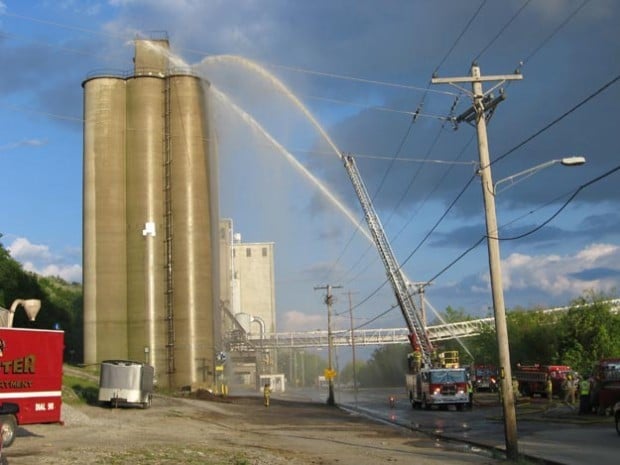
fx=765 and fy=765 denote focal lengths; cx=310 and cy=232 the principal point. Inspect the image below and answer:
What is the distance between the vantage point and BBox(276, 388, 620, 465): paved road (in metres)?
21.9

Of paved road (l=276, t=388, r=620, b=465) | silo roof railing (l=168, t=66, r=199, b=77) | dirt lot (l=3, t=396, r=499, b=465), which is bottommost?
paved road (l=276, t=388, r=620, b=465)

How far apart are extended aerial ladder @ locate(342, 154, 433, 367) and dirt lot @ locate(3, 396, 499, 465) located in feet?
51.0

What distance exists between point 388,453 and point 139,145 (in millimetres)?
54188

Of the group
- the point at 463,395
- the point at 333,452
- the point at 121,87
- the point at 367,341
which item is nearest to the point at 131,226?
the point at 121,87

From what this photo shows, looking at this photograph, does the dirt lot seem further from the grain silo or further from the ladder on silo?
the grain silo

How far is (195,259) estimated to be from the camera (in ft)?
237

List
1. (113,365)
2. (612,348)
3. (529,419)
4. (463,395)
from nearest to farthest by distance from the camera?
1. (529,419)
2. (113,365)
3. (463,395)
4. (612,348)

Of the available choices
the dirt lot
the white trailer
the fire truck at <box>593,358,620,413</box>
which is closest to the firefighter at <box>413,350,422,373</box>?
the dirt lot

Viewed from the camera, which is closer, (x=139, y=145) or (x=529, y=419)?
(x=529, y=419)

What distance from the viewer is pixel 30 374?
24.7 meters

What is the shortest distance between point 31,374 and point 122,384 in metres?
22.5

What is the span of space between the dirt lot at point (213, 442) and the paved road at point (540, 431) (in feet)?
6.47

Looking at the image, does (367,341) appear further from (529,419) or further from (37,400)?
(37,400)

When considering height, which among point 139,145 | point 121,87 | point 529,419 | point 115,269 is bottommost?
point 529,419
